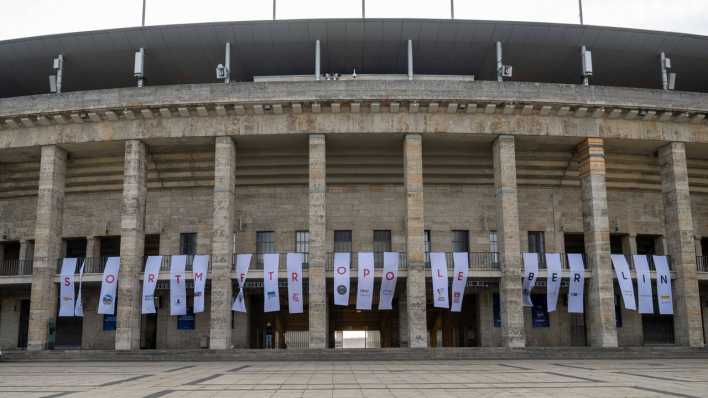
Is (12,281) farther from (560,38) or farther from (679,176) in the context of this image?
(679,176)

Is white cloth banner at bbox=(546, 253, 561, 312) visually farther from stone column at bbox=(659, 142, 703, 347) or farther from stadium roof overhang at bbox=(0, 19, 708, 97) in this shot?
stadium roof overhang at bbox=(0, 19, 708, 97)

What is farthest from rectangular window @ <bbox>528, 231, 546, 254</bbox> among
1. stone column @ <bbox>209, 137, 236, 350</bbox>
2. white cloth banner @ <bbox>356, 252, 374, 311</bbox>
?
stone column @ <bbox>209, 137, 236, 350</bbox>

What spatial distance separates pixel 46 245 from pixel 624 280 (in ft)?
87.6

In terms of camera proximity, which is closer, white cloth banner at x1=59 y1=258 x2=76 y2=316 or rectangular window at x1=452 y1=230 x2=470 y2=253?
white cloth banner at x1=59 y1=258 x2=76 y2=316

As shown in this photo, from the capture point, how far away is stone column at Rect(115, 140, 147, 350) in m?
28.0

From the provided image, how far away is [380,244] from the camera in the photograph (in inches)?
1281

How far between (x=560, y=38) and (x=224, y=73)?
1666cm

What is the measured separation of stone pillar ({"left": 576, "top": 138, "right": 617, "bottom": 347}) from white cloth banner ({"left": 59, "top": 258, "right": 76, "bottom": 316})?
23.9m

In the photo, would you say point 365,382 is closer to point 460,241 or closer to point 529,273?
point 529,273

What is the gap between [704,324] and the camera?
3444cm

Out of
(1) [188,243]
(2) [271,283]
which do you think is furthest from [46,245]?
(2) [271,283]

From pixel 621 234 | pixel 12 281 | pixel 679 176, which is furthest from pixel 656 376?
pixel 12 281

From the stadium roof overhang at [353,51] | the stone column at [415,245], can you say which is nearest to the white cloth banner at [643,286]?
the stone column at [415,245]

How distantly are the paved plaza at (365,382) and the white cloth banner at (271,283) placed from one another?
26.2ft
